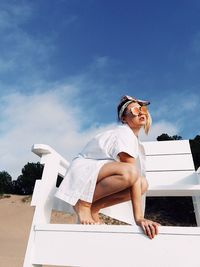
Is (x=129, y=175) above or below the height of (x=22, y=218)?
below

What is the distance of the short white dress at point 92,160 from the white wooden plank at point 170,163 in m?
1.10

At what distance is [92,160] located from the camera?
127cm

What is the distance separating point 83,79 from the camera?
23.3ft

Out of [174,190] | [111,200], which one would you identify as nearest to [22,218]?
[174,190]

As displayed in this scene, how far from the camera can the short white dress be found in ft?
3.80

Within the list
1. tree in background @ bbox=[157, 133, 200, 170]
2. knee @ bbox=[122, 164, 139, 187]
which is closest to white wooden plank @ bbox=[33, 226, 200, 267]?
knee @ bbox=[122, 164, 139, 187]

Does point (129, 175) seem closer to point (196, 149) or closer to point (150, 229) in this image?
point (150, 229)

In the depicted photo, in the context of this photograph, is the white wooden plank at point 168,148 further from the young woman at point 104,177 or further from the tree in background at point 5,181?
the tree in background at point 5,181

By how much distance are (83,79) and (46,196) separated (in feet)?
20.2

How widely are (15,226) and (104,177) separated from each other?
5514 millimetres

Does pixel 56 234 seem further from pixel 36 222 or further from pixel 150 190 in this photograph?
pixel 150 190

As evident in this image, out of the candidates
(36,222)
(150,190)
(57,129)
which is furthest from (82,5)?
(36,222)

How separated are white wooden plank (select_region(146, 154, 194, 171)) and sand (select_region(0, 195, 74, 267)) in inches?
57.1

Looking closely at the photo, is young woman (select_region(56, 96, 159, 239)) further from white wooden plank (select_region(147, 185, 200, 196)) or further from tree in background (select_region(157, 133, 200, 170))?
tree in background (select_region(157, 133, 200, 170))
